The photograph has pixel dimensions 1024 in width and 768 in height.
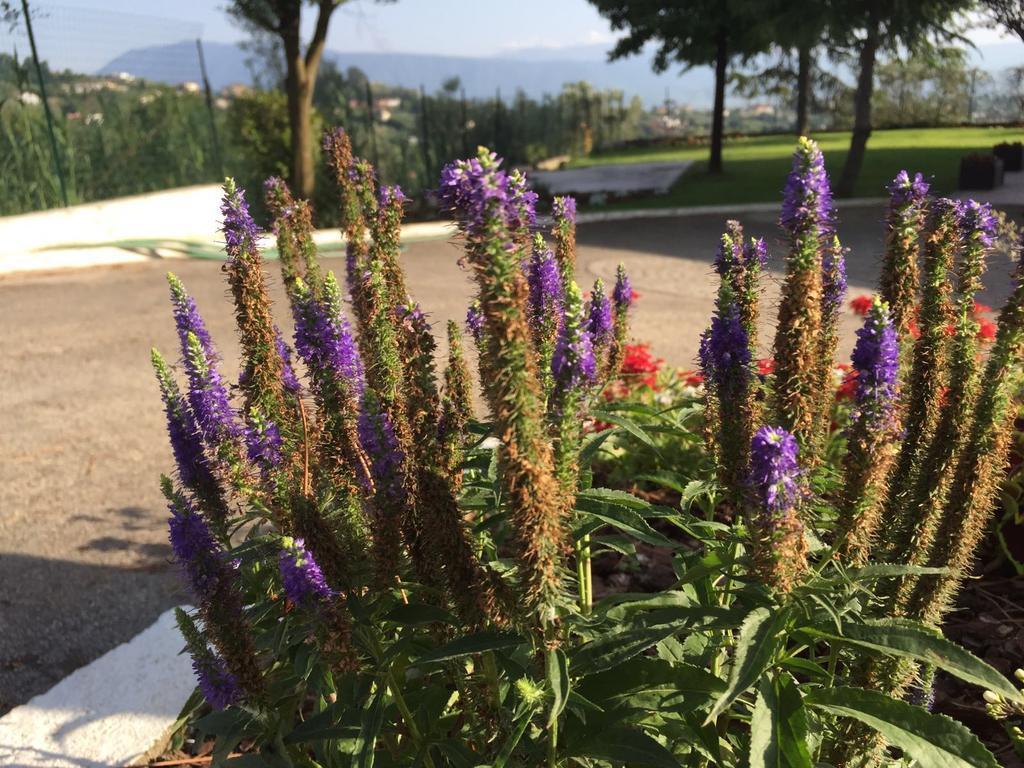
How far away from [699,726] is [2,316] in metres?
10.9

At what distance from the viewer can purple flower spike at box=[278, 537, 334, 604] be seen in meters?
1.48

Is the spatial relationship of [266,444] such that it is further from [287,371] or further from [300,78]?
[300,78]

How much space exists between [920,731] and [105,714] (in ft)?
8.92

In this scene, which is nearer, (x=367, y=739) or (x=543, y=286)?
(x=367, y=739)

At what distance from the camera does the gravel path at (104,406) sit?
4043 mm

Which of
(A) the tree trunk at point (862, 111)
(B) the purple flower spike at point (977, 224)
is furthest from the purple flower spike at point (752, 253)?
(A) the tree trunk at point (862, 111)

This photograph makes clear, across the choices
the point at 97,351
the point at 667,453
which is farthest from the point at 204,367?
the point at 97,351

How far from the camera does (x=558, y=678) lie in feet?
4.62

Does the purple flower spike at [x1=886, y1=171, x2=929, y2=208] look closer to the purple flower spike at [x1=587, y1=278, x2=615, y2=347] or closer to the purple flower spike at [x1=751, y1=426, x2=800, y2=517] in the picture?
the purple flower spike at [x1=751, y1=426, x2=800, y2=517]

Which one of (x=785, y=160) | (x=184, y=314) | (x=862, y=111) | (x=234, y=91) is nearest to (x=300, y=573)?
(x=184, y=314)

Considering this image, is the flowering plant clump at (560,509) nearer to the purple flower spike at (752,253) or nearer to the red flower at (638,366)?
the purple flower spike at (752,253)

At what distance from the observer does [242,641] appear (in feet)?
5.56

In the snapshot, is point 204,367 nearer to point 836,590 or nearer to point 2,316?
point 836,590

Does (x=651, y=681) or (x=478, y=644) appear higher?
(x=478, y=644)
